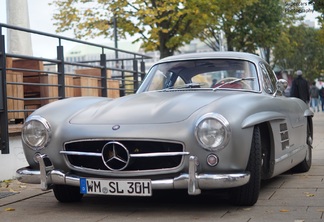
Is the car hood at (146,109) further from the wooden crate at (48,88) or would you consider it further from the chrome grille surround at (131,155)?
the wooden crate at (48,88)

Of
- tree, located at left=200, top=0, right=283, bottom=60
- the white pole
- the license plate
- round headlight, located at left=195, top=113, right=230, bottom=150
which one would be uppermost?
tree, located at left=200, top=0, right=283, bottom=60

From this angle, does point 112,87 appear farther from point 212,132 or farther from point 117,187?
point 212,132

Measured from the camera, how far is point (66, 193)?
6652 millimetres

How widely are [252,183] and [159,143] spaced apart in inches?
36.1

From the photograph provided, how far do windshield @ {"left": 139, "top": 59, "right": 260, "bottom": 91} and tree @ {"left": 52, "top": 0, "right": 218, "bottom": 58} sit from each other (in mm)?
12914

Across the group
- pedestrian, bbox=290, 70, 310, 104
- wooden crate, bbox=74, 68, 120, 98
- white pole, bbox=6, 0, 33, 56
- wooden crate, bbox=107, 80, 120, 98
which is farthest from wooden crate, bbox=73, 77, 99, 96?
pedestrian, bbox=290, 70, 310, 104

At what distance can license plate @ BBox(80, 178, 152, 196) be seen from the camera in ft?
18.6

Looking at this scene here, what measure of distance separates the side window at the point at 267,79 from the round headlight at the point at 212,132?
1.65 metres

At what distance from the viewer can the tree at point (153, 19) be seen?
20938 millimetres

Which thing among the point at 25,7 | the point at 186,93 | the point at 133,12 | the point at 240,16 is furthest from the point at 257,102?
the point at 240,16

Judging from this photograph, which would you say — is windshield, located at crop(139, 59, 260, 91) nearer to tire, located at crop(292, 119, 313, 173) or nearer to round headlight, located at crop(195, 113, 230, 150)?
round headlight, located at crop(195, 113, 230, 150)

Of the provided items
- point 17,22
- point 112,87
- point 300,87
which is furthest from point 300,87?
point 17,22

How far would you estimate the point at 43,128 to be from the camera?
245 inches

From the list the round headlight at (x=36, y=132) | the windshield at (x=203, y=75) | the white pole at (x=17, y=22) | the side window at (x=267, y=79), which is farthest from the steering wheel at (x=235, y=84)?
the white pole at (x=17, y=22)
